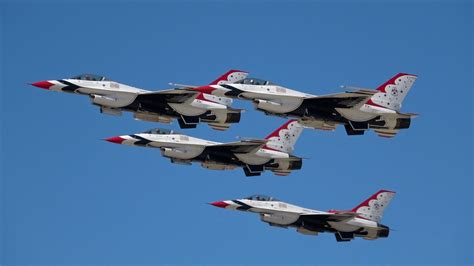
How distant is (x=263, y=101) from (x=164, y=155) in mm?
8094

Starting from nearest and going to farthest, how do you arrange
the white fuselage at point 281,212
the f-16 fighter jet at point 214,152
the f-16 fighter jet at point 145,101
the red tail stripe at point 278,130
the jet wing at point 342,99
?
1. the jet wing at point 342,99
2. the f-16 fighter jet at point 145,101
3. the f-16 fighter jet at point 214,152
4. the white fuselage at point 281,212
5. the red tail stripe at point 278,130

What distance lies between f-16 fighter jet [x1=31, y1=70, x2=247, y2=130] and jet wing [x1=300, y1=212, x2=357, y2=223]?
898 centimetres

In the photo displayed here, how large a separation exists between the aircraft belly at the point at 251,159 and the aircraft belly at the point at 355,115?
672cm

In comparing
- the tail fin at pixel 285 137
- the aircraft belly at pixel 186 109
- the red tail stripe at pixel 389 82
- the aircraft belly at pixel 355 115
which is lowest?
the tail fin at pixel 285 137

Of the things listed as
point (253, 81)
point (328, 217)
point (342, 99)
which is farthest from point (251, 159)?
point (342, 99)

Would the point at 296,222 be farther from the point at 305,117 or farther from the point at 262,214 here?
the point at 305,117

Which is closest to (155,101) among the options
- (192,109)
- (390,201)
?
(192,109)

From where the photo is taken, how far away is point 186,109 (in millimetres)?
78312

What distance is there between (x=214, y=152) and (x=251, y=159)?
256 centimetres

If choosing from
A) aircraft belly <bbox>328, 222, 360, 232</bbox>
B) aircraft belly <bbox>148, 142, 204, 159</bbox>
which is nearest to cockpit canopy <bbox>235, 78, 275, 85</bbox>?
aircraft belly <bbox>148, 142, 204, 159</bbox>

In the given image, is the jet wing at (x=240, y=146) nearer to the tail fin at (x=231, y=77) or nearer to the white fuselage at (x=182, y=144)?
the white fuselage at (x=182, y=144)

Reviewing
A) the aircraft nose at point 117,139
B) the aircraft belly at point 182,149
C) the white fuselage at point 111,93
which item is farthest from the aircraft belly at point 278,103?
the aircraft nose at point 117,139

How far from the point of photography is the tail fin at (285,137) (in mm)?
82938

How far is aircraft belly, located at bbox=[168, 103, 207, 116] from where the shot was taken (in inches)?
3068
